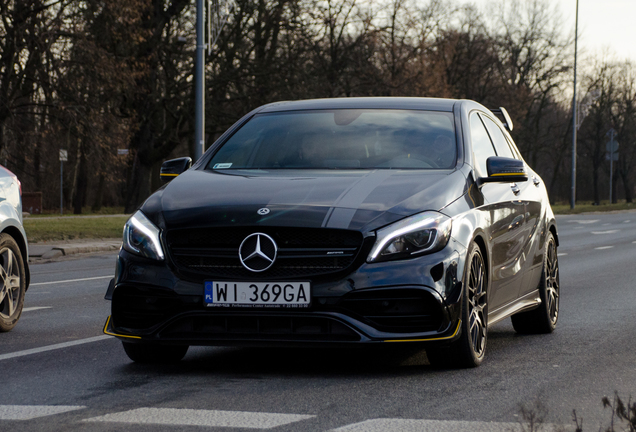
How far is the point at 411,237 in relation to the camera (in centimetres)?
528

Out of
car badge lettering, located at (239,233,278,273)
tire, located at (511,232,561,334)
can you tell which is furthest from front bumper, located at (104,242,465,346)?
tire, located at (511,232,561,334)

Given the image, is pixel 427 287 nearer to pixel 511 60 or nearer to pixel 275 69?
pixel 275 69

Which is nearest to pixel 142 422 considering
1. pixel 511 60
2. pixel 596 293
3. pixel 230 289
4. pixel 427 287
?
pixel 230 289

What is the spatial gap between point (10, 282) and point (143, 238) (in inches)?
106

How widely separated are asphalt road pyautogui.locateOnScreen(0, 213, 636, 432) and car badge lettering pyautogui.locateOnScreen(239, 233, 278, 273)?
0.62m

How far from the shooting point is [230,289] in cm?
528

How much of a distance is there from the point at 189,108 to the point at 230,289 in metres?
29.0

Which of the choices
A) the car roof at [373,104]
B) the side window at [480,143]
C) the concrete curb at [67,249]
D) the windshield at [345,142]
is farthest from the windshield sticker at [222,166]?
the concrete curb at [67,249]

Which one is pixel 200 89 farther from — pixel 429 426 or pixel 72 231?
pixel 429 426

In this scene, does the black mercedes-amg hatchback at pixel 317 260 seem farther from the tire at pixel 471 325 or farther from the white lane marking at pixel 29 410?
the white lane marking at pixel 29 410

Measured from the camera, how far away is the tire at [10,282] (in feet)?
25.1

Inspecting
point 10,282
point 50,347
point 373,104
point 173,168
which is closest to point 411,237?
point 373,104

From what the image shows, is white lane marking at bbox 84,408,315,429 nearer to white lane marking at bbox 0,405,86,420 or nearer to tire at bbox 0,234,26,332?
white lane marking at bbox 0,405,86,420

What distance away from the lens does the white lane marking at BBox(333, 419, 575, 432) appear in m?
4.20
